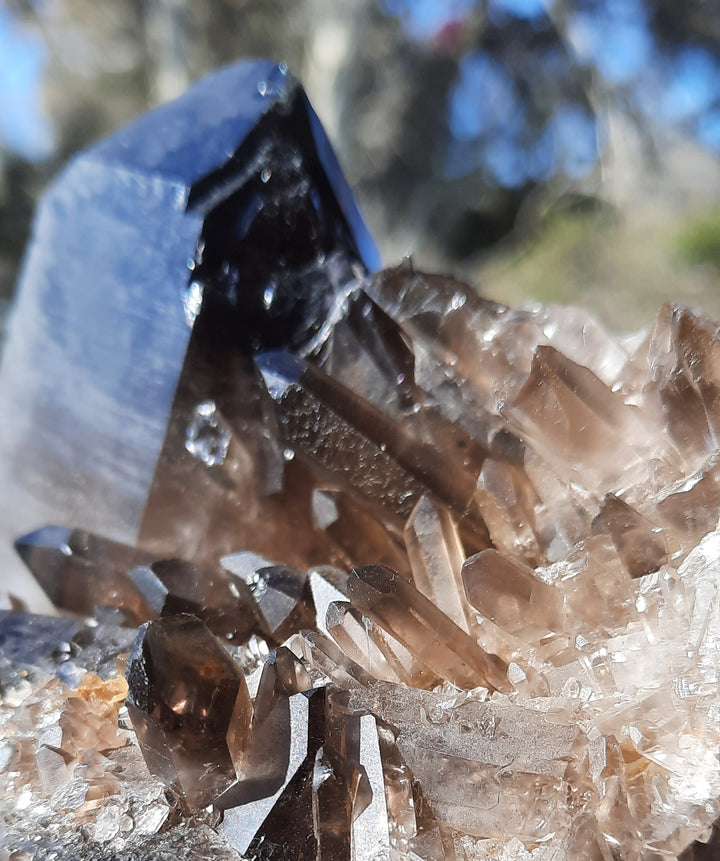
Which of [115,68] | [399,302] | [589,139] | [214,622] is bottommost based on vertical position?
[214,622]

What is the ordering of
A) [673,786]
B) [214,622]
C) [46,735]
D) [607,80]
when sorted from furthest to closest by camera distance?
[607,80]
[214,622]
[46,735]
[673,786]

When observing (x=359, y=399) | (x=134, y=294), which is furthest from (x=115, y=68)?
(x=359, y=399)

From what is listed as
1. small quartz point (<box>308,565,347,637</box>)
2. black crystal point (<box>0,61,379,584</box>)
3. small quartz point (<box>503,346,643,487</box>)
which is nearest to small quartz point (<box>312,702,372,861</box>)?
small quartz point (<box>308,565,347,637</box>)

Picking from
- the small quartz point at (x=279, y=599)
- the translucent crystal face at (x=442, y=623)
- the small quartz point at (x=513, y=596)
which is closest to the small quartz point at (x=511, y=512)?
the translucent crystal face at (x=442, y=623)

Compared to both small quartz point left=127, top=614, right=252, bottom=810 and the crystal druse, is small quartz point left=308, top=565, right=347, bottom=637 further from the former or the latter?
small quartz point left=127, top=614, right=252, bottom=810

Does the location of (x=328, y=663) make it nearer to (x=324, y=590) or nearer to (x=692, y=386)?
(x=324, y=590)

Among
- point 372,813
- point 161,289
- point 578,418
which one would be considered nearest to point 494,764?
point 372,813

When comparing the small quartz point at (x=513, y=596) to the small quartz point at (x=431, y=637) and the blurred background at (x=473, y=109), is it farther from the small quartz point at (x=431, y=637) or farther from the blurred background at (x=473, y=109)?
the blurred background at (x=473, y=109)

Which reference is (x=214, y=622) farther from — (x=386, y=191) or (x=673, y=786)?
(x=386, y=191)
